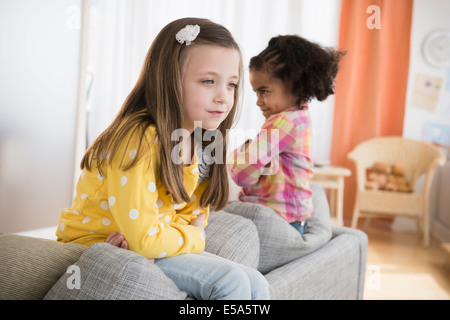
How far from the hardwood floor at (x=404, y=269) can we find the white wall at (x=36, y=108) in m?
1.81

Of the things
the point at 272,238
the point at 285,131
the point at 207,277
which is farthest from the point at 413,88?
the point at 207,277

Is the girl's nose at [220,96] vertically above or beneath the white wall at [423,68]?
beneath

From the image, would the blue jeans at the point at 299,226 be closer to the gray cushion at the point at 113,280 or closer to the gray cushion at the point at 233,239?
the gray cushion at the point at 233,239

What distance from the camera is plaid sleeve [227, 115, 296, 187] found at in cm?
150

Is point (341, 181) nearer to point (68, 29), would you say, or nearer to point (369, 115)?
point (369, 115)

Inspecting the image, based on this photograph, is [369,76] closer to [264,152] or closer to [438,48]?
[438,48]

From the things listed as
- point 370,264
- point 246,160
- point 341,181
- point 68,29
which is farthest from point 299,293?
point 341,181

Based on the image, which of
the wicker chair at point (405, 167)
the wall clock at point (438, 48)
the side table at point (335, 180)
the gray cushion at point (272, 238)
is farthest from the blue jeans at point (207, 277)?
the wall clock at point (438, 48)

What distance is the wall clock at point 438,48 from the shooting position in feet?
12.4

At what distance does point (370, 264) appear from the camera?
9.04 ft

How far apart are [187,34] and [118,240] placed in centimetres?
47

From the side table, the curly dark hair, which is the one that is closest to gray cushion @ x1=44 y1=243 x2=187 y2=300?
the curly dark hair

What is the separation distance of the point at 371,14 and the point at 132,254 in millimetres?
3770

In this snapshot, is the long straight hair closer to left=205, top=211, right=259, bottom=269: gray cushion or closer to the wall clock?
left=205, top=211, right=259, bottom=269: gray cushion
